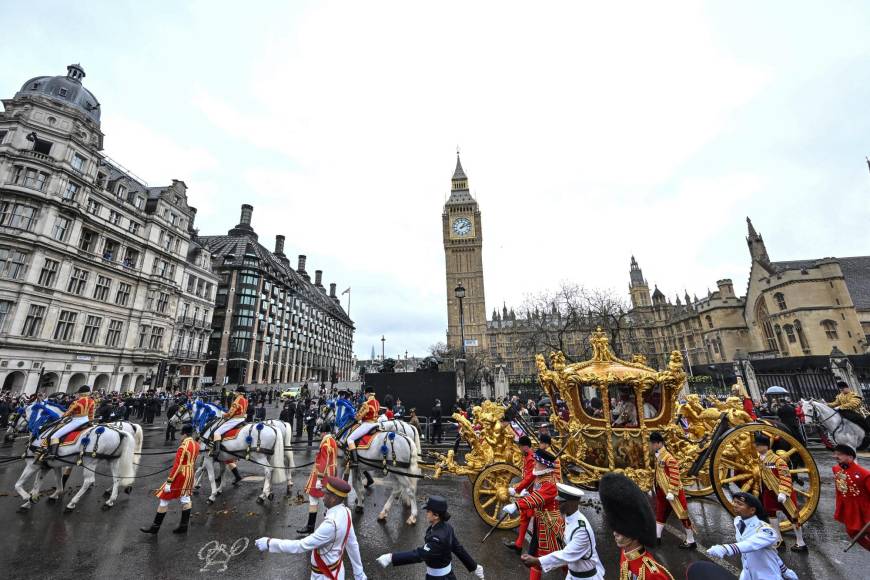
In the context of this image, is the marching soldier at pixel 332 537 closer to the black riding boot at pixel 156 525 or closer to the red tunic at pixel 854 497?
the black riding boot at pixel 156 525

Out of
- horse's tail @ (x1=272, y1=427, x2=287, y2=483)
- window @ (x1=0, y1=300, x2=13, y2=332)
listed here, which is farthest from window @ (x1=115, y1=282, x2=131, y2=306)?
horse's tail @ (x1=272, y1=427, x2=287, y2=483)

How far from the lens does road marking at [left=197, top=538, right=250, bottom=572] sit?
5.26 meters

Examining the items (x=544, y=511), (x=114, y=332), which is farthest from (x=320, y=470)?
(x=114, y=332)

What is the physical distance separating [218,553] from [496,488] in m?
4.74

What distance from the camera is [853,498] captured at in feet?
14.4

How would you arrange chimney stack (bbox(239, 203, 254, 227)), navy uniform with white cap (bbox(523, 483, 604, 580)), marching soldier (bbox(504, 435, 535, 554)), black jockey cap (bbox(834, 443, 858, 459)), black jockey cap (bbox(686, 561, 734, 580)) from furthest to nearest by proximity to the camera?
chimney stack (bbox(239, 203, 254, 227)), marching soldier (bbox(504, 435, 535, 554)), black jockey cap (bbox(834, 443, 858, 459)), navy uniform with white cap (bbox(523, 483, 604, 580)), black jockey cap (bbox(686, 561, 734, 580))

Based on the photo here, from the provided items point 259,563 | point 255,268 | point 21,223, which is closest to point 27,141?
point 21,223

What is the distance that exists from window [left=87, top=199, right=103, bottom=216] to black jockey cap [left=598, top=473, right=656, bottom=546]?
38.3 m

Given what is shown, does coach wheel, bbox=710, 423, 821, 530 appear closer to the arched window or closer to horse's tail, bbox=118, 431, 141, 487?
horse's tail, bbox=118, 431, 141, 487

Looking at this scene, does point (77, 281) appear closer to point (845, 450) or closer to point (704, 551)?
point (704, 551)

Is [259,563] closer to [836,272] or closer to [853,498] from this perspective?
[853,498]

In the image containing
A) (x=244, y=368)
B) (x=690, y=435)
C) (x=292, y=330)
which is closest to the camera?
(x=690, y=435)

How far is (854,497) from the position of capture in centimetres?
439

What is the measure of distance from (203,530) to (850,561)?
34.8 ft
